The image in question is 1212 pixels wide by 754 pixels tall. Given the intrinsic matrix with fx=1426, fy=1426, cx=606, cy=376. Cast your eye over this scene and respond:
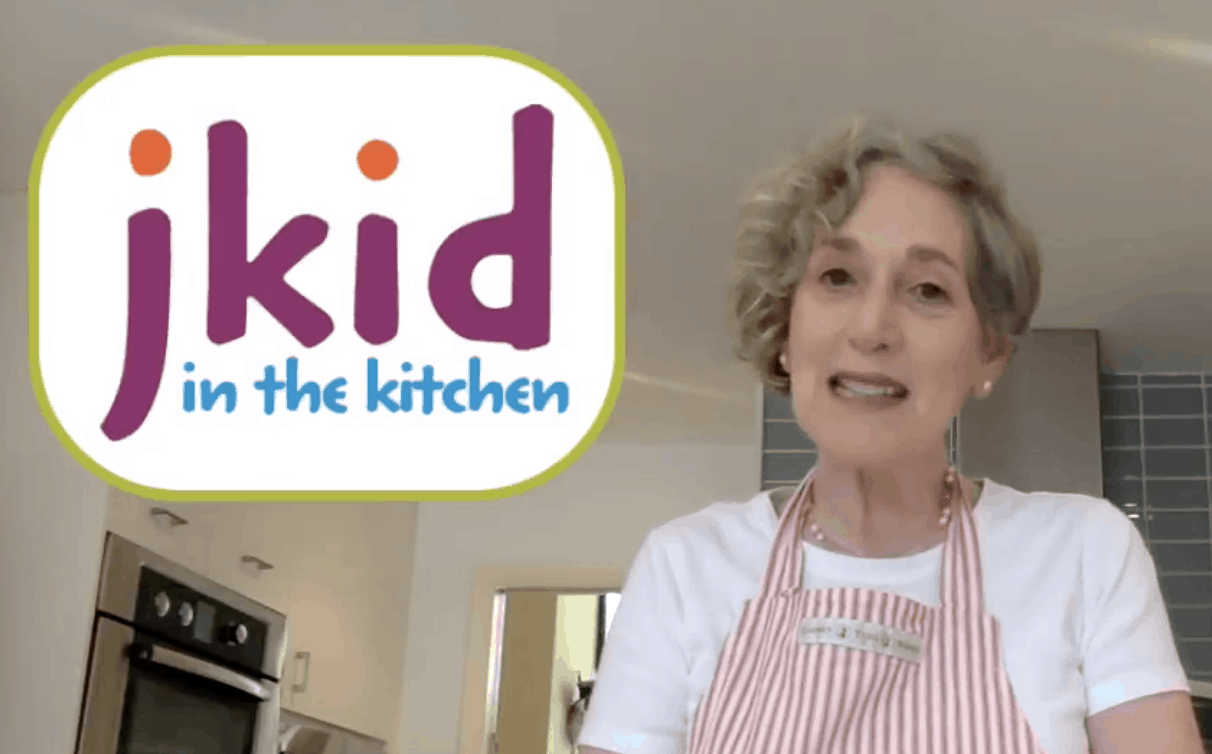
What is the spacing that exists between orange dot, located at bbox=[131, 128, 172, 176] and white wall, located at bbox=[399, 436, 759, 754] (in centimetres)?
278

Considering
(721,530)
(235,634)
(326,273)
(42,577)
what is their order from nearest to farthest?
(721,530)
(326,273)
(42,577)
(235,634)

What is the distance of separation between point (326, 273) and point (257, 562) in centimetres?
175

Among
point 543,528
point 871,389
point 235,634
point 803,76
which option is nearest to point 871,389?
point 871,389

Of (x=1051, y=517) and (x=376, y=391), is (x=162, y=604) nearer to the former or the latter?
(x=376, y=391)

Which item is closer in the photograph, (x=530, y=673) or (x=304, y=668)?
(x=304, y=668)

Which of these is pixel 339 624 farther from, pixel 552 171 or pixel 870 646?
pixel 870 646

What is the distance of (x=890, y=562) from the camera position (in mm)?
667

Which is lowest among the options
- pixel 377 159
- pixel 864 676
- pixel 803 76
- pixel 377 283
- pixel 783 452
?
pixel 864 676

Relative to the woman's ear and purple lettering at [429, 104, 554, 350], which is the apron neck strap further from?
purple lettering at [429, 104, 554, 350]

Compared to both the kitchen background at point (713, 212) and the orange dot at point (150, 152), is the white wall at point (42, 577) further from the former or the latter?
the orange dot at point (150, 152)

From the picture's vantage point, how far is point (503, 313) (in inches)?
52.3

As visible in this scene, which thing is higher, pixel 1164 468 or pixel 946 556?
pixel 1164 468

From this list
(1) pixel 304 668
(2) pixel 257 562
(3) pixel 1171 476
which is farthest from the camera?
(1) pixel 304 668

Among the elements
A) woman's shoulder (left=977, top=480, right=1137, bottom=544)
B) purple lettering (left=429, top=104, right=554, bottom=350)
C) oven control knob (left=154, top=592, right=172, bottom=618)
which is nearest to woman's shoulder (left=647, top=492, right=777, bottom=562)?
woman's shoulder (left=977, top=480, right=1137, bottom=544)
